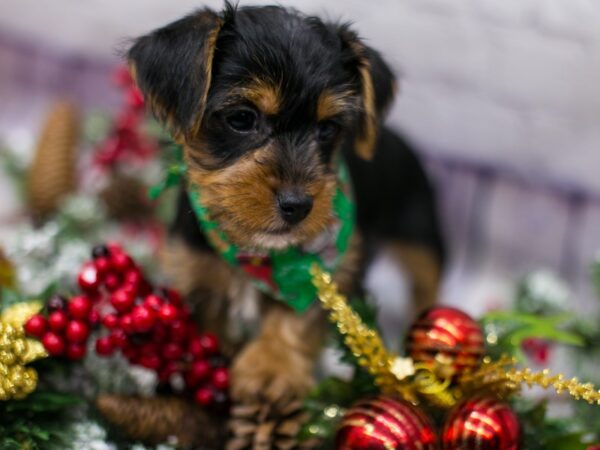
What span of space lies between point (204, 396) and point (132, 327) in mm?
287

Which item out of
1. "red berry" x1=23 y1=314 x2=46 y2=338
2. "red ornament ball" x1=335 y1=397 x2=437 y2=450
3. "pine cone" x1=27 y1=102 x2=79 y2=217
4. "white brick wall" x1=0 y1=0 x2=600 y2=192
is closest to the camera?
"red ornament ball" x1=335 y1=397 x2=437 y2=450

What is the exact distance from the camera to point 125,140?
3.02 metres

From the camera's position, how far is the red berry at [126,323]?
69.9 inches

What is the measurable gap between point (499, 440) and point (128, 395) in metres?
0.90

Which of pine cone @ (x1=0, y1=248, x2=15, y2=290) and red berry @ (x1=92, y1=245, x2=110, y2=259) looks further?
pine cone @ (x1=0, y1=248, x2=15, y2=290)

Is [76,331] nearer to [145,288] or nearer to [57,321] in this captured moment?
[57,321]

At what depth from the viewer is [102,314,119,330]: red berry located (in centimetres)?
179

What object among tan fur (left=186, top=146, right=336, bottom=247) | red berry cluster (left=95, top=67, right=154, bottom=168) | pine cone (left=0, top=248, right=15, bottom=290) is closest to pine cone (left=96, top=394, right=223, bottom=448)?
tan fur (left=186, top=146, right=336, bottom=247)

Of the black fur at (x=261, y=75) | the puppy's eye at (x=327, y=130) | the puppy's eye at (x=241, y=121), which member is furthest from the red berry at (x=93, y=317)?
the puppy's eye at (x=327, y=130)

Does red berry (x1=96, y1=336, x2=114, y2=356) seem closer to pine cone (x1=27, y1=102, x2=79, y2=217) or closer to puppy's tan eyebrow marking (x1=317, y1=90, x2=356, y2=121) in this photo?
puppy's tan eyebrow marking (x1=317, y1=90, x2=356, y2=121)

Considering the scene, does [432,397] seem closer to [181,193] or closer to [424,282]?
[181,193]

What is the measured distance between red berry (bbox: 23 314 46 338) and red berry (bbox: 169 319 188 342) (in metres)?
0.32

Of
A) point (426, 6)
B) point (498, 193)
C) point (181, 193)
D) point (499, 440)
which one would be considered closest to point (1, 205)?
point (181, 193)

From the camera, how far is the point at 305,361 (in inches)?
88.4
